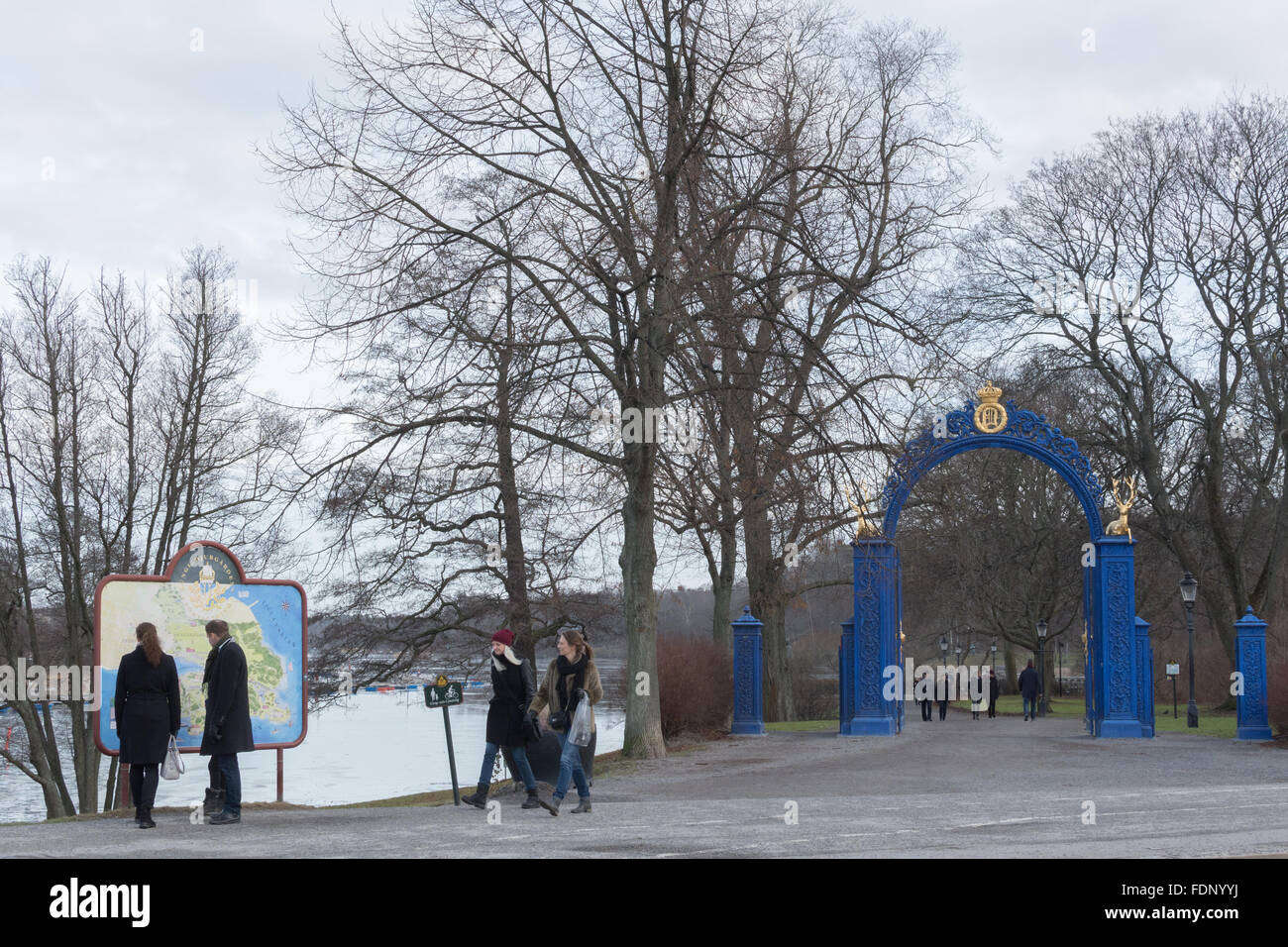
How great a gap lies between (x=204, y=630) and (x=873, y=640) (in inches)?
573

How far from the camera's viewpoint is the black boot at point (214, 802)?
44.2ft

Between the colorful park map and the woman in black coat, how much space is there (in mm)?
954

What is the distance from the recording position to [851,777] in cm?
1834

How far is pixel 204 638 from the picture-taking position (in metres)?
15.4

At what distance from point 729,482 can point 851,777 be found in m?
4.61

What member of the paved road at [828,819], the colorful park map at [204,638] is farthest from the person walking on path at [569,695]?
the colorful park map at [204,638]

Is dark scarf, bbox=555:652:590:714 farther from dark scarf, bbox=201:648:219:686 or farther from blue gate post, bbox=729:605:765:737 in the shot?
blue gate post, bbox=729:605:765:737

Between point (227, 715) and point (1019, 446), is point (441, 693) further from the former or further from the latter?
point (1019, 446)

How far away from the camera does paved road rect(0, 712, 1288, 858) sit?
10898 millimetres

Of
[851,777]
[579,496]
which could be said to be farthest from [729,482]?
[851,777]

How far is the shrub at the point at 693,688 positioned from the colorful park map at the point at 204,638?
1100cm

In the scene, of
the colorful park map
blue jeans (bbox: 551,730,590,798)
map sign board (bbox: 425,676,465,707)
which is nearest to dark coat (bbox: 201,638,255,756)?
the colorful park map

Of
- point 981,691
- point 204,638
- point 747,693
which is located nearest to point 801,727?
point 747,693
